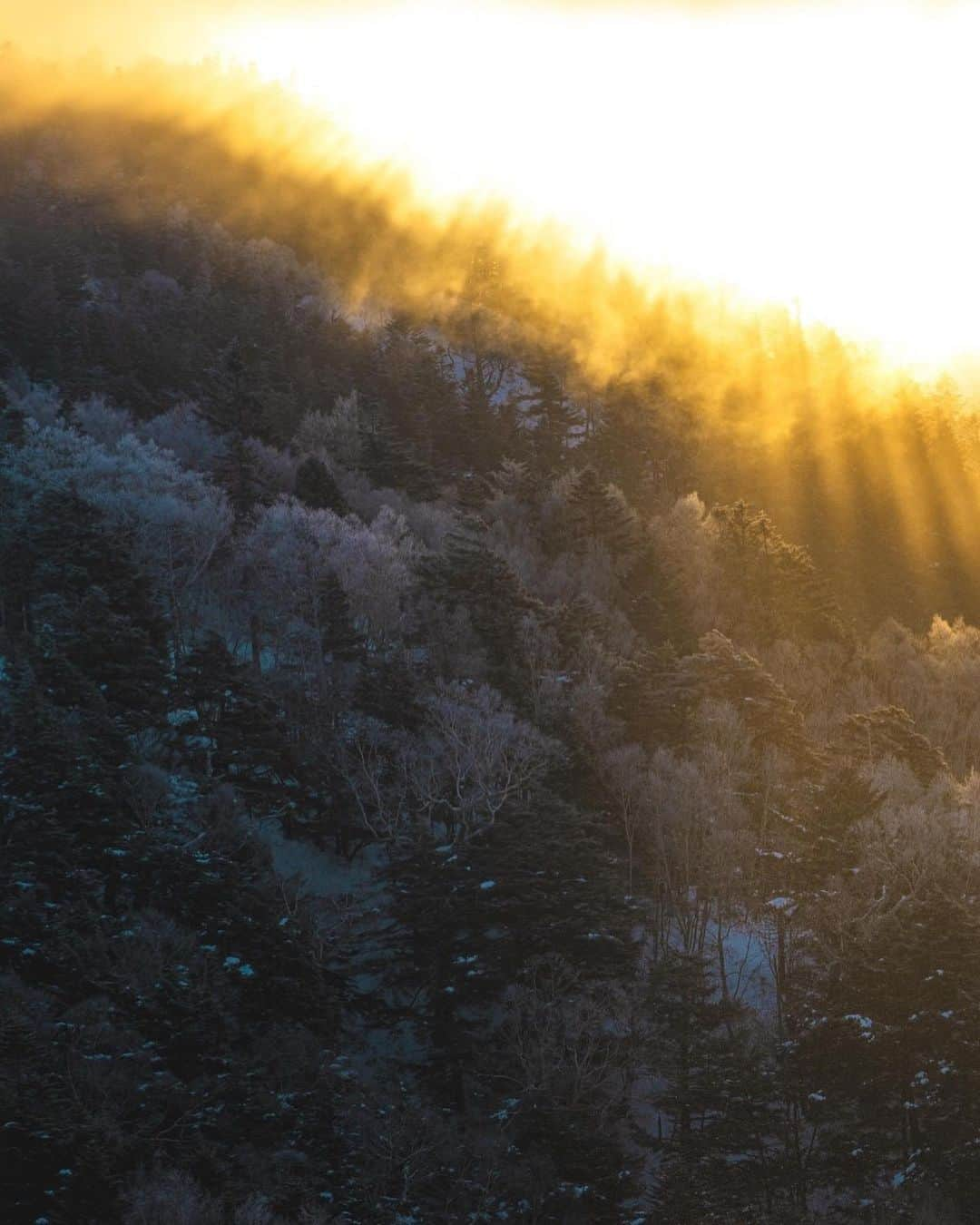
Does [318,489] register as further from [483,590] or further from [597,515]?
[597,515]

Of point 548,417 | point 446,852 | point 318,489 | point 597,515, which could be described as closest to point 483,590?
point 318,489

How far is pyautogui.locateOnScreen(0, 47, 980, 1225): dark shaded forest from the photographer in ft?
130

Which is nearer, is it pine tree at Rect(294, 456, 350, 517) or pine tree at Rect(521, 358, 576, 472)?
pine tree at Rect(294, 456, 350, 517)

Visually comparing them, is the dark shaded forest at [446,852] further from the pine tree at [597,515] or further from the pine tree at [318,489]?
the pine tree at [597,515]

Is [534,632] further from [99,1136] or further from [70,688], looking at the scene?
[99,1136]

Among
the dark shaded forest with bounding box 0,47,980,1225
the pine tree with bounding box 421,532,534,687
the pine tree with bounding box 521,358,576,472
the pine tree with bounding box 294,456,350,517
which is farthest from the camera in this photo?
the pine tree with bounding box 521,358,576,472

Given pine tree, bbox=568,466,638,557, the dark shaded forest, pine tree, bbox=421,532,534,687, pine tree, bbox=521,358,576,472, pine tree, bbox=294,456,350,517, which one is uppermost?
pine tree, bbox=521,358,576,472

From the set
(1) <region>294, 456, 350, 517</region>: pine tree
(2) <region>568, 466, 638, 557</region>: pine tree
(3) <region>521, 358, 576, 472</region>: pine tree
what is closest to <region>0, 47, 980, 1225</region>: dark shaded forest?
(1) <region>294, 456, 350, 517</region>: pine tree

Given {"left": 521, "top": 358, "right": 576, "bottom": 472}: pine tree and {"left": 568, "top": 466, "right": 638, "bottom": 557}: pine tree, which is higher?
{"left": 521, "top": 358, "right": 576, "bottom": 472}: pine tree

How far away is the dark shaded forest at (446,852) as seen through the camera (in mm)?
39625

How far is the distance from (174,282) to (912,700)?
80.0m

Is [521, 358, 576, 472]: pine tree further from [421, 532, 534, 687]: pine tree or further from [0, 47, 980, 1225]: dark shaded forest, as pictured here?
[421, 532, 534, 687]: pine tree

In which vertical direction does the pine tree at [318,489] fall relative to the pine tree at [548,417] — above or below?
below

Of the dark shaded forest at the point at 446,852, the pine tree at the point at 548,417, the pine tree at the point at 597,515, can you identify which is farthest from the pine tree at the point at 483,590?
the pine tree at the point at 548,417
